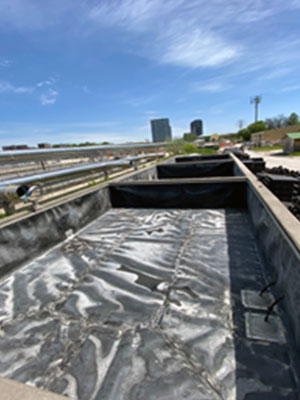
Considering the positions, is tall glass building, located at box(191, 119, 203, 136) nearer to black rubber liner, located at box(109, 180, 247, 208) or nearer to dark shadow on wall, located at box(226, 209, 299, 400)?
black rubber liner, located at box(109, 180, 247, 208)

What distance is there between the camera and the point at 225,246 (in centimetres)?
265

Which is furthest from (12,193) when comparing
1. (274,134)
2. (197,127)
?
(197,127)

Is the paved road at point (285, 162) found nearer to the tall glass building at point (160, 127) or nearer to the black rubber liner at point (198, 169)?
the black rubber liner at point (198, 169)

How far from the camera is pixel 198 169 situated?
7.68 meters

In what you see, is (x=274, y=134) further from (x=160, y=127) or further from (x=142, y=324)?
(x=160, y=127)

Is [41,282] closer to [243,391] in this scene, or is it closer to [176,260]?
[176,260]

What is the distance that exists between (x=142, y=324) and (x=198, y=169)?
6774 millimetres

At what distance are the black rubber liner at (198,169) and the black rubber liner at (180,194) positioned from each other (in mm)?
3791

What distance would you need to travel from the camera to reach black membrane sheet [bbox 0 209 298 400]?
1.18 metres

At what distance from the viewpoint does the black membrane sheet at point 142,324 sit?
3.88 ft

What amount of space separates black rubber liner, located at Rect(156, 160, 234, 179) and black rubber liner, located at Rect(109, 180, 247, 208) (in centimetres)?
379

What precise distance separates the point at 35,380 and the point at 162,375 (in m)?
0.81

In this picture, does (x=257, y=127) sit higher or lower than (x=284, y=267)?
higher

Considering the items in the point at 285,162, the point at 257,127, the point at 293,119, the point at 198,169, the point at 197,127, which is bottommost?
the point at 285,162
